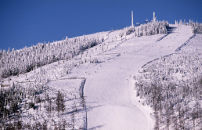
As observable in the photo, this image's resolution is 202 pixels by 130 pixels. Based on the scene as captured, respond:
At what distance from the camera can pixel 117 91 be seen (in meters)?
46.4

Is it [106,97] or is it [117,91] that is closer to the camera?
[106,97]

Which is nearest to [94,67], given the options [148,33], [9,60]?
[148,33]

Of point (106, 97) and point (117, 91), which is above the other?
point (117, 91)

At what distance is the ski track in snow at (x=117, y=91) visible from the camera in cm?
3200

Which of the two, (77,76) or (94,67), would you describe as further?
(94,67)

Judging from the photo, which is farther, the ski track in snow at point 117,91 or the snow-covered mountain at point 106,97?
the ski track in snow at point 117,91

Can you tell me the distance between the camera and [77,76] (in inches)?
2275

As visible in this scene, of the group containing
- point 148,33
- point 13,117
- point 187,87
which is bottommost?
point 13,117

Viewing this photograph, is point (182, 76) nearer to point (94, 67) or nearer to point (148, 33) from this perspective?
point (94, 67)

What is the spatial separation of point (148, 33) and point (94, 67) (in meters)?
58.9

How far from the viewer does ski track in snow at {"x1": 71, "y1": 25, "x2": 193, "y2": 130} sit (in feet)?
105

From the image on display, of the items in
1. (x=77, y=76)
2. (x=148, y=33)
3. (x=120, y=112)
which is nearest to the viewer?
(x=120, y=112)

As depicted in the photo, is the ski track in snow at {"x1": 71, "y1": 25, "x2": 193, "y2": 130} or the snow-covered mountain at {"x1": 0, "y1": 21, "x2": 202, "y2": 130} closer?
the snow-covered mountain at {"x1": 0, "y1": 21, "x2": 202, "y2": 130}

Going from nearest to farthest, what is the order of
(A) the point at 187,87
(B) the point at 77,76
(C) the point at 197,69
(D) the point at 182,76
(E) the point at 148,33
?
(A) the point at 187,87 < (D) the point at 182,76 < (C) the point at 197,69 < (B) the point at 77,76 < (E) the point at 148,33
